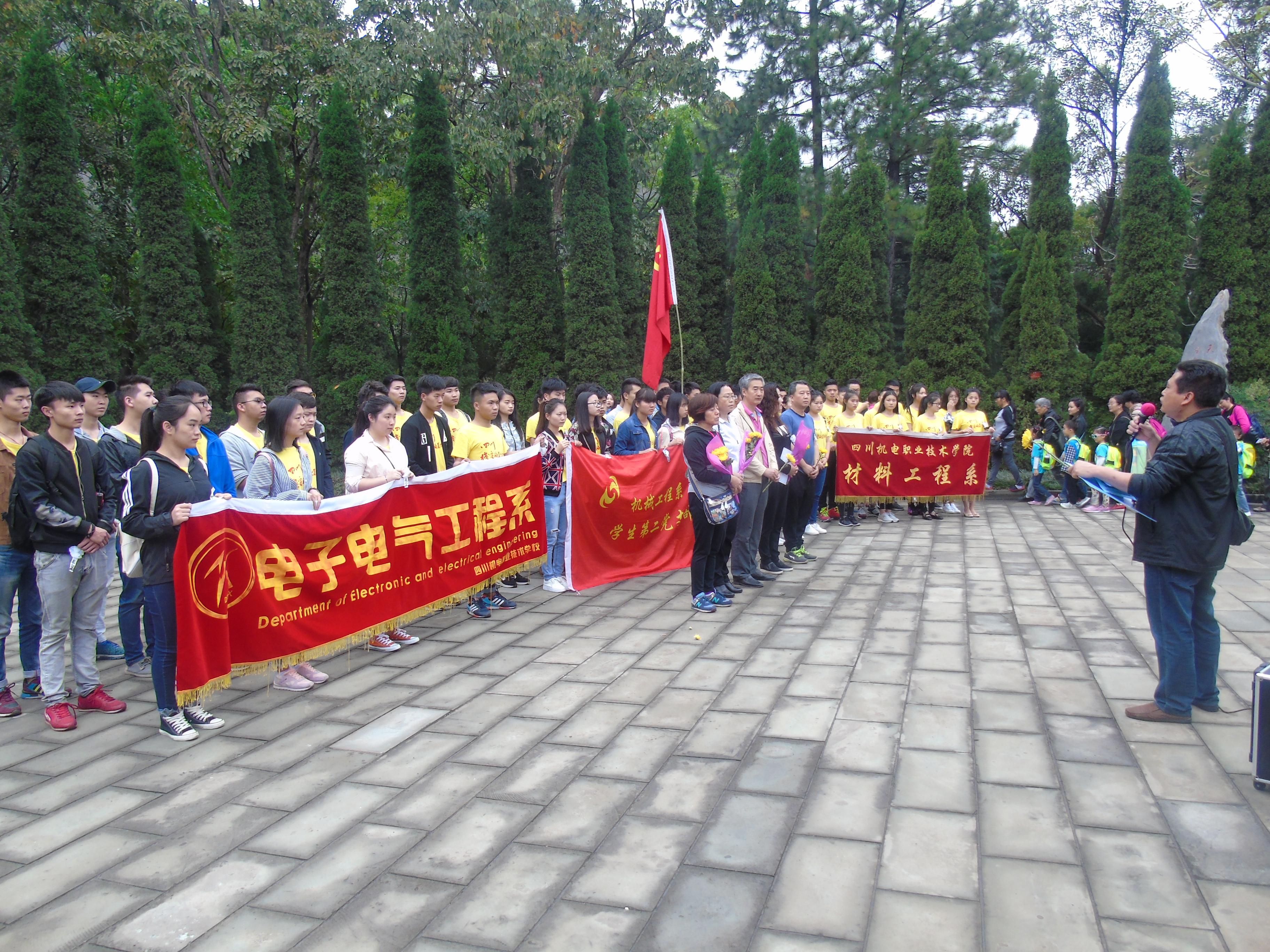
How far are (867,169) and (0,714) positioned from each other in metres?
15.8

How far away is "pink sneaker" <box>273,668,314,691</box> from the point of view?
4570 millimetres

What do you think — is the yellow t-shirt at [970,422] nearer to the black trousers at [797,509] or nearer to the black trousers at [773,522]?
the black trousers at [797,509]

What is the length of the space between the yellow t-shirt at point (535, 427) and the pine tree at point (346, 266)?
7475mm

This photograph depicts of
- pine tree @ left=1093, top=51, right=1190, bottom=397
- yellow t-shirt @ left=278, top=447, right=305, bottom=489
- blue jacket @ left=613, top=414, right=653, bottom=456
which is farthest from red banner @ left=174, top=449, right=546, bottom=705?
pine tree @ left=1093, top=51, right=1190, bottom=397

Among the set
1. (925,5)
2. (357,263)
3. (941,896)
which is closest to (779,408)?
(941,896)

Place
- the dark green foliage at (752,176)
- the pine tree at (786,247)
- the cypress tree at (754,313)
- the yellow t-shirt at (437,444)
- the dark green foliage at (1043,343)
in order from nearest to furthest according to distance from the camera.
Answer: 1. the yellow t-shirt at (437,444)
2. the dark green foliage at (1043,343)
3. the cypress tree at (754,313)
4. the pine tree at (786,247)
5. the dark green foliage at (752,176)

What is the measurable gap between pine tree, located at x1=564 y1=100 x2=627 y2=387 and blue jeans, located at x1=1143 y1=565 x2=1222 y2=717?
465 inches

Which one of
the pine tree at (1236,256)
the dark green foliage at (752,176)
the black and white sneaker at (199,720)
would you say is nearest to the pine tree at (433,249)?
the dark green foliage at (752,176)

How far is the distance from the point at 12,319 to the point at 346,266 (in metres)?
4.94

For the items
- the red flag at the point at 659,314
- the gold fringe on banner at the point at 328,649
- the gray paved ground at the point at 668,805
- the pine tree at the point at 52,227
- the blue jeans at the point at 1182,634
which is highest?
the pine tree at the point at 52,227

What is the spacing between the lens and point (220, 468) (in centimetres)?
474

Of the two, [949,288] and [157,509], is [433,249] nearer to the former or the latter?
[949,288]

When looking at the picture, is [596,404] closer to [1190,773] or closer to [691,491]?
[691,491]

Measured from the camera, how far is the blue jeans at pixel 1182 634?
3680 mm
